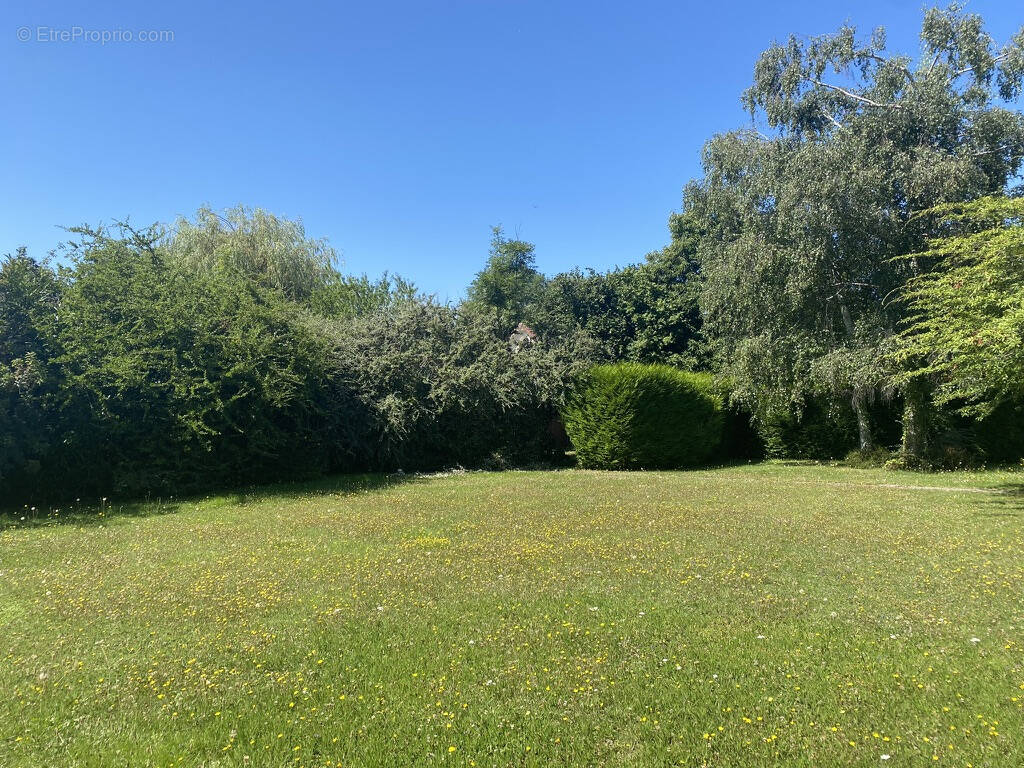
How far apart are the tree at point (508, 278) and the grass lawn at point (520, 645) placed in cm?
3576

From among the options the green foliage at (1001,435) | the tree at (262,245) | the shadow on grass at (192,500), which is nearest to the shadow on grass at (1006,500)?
the green foliage at (1001,435)

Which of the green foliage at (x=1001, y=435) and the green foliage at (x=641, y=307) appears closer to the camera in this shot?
the green foliage at (x=1001, y=435)

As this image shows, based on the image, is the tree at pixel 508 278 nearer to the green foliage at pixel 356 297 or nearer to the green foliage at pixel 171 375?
the green foliage at pixel 356 297

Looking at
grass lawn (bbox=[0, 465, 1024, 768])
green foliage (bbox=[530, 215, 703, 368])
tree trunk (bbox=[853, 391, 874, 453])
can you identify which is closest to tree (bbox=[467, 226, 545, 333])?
green foliage (bbox=[530, 215, 703, 368])

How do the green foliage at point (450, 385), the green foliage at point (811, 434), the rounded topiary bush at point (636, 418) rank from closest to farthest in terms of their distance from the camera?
the green foliage at point (450, 385) < the rounded topiary bush at point (636, 418) < the green foliage at point (811, 434)

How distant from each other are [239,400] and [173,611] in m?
9.83

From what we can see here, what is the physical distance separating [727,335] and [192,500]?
1803cm

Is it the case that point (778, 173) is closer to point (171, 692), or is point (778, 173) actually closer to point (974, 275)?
point (974, 275)

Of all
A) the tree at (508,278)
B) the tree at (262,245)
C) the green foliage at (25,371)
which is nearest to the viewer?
the green foliage at (25,371)

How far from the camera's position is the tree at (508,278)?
45594 mm

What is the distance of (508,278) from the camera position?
45.8 meters

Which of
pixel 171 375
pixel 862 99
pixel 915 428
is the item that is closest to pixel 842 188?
pixel 862 99

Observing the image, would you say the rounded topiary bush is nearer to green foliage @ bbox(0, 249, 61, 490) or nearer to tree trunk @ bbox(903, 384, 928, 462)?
tree trunk @ bbox(903, 384, 928, 462)

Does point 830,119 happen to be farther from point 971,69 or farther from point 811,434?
point 811,434
